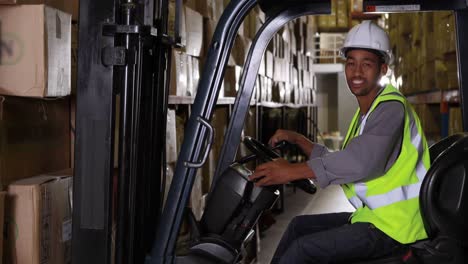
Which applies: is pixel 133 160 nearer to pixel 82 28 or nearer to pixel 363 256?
pixel 82 28

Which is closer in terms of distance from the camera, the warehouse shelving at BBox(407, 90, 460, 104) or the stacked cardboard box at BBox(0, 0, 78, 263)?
the stacked cardboard box at BBox(0, 0, 78, 263)

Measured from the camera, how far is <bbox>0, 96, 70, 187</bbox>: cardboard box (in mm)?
2465

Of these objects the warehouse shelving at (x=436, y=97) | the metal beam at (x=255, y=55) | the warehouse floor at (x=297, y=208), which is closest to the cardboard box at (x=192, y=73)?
the metal beam at (x=255, y=55)

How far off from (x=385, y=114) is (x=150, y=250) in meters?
1.07

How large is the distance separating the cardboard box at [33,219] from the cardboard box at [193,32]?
206 centimetres

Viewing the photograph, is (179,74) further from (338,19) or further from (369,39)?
(338,19)

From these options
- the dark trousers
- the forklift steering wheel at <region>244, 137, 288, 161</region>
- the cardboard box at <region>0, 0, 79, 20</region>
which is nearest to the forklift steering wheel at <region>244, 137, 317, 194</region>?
the forklift steering wheel at <region>244, 137, 288, 161</region>

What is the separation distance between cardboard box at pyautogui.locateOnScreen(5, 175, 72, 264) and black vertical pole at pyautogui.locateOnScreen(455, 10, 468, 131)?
194cm

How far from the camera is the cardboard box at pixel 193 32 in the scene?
4.44 metres

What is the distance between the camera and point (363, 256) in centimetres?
259

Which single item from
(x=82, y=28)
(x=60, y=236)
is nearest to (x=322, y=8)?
(x=82, y=28)

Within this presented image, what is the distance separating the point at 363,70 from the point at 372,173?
1.63 feet

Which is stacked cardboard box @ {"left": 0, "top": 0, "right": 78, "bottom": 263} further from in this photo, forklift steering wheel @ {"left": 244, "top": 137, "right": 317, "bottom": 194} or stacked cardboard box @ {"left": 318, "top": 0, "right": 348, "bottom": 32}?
stacked cardboard box @ {"left": 318, "top": 0, "right": 348, "bottom": 32}

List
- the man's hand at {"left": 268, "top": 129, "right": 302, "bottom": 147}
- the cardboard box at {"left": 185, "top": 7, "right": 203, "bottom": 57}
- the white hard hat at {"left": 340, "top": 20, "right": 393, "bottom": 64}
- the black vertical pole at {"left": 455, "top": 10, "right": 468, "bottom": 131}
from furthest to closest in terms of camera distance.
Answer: the cardboard box at {"left": 185, "top": 7, "right": 203, "bottom": 57} < the man's hand at {"left": 268, "top": 129, "right": 302, "bottom": 147} < the black vertical pole at {"left": 455, "top": 10, "right": 468, "bottom": 131} < the white hard hat at {"left": 340, "top": 20, "right": 393, "bottom": 64}
